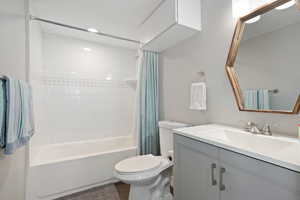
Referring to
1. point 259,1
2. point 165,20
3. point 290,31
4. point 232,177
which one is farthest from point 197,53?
point 232,177

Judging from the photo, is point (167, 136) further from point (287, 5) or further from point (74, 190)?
point (287, 5)

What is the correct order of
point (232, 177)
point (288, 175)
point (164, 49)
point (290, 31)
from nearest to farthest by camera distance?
point (288, 175) < point (232, 177) < point (290, 31) < point (164, 49)

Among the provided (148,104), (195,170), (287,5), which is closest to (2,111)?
(195,170)

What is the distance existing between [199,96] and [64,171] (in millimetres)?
1832

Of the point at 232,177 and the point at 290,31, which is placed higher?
the point at 290,31

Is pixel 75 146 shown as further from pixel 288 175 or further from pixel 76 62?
pixel 288 175

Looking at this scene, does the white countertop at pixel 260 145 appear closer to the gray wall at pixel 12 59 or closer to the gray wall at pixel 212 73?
the gray wall at pixel 212 73

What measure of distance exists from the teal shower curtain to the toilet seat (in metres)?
0.47

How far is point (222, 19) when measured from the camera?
1.29m

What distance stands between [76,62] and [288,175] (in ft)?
9.23

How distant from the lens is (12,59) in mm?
1105

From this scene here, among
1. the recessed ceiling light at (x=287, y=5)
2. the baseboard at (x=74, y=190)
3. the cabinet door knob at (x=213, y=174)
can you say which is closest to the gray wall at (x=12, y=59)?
the baseboard at (x=74, y=190)

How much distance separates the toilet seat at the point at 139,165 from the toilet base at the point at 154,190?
0.57 feet

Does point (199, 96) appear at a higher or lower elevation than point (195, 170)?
higher
